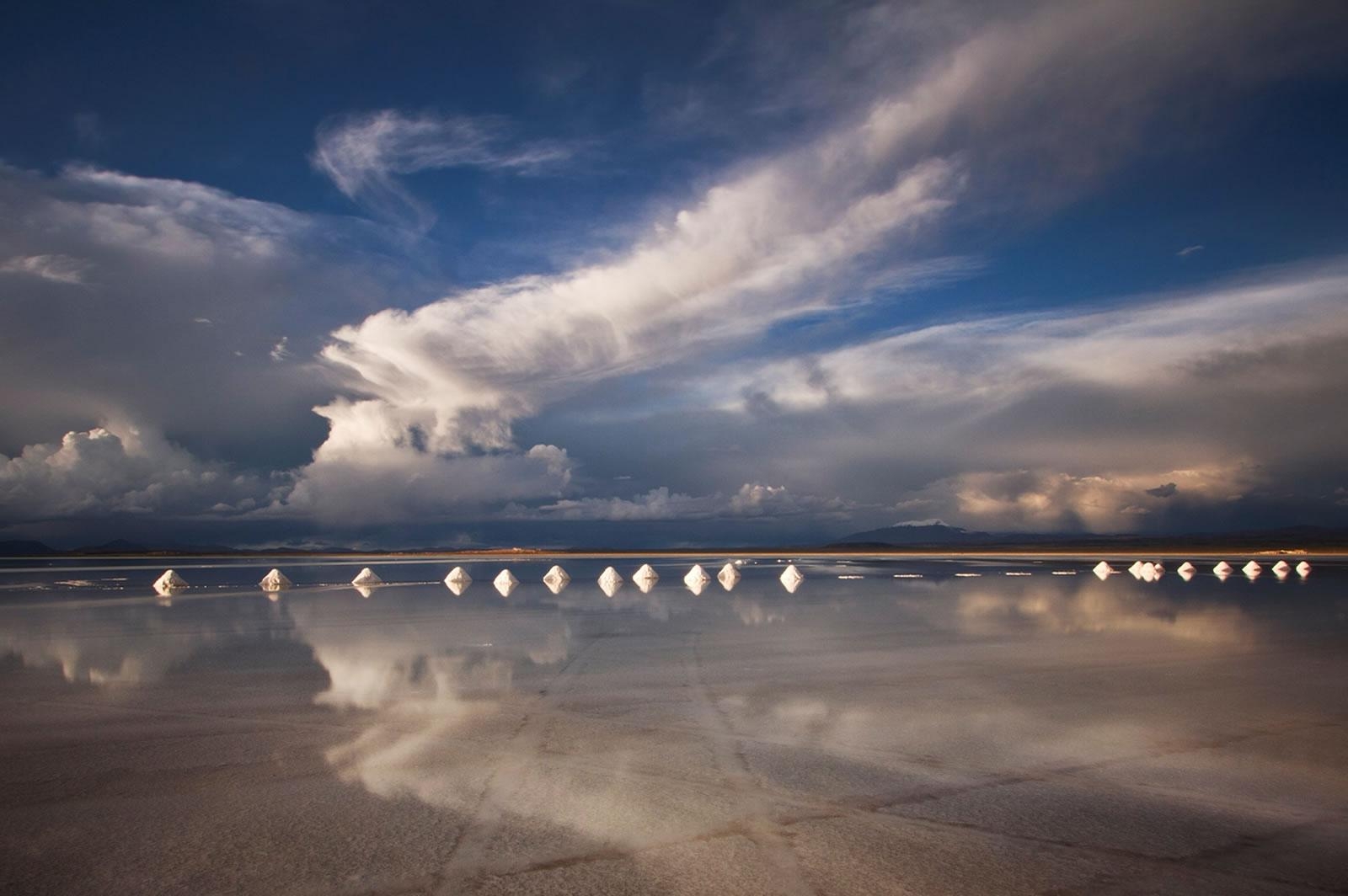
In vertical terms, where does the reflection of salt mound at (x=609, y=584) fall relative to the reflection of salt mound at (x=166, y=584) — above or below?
below

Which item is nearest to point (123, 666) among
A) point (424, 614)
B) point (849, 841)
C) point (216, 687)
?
point (216, 687)

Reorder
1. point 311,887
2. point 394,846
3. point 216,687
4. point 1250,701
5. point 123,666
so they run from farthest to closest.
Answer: point 123,666, point 216,687, point 1250,701, point 394,846, point 311,887

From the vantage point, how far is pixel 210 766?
7.92 metres

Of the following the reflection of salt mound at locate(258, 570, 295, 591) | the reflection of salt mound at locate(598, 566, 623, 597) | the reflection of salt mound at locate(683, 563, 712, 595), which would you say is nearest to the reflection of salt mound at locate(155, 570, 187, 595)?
the reflection of salt mound at locate(258, 570, 295, 591)

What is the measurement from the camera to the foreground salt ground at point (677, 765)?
5363mm

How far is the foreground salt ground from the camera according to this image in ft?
17.6

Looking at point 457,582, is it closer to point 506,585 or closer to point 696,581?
point 506,585

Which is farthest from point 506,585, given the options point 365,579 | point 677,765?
point 677,765

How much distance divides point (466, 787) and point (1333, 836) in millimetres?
6788

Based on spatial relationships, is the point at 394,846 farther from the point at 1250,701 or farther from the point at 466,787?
the point at 1250,701

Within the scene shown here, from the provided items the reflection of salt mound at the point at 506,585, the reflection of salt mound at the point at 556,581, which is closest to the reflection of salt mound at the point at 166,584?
the reflection of salt mound at the point at 506,585

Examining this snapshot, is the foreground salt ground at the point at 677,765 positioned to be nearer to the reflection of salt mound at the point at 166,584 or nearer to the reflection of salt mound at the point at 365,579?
the reflection of salt mound at the point at 166,584

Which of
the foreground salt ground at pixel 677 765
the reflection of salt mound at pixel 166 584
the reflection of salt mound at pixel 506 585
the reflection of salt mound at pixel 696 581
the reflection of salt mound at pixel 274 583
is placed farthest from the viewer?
the reflection of salt mound at pixel 274 583

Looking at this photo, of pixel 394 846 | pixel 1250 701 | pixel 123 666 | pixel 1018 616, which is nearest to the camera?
pixel 394 846
